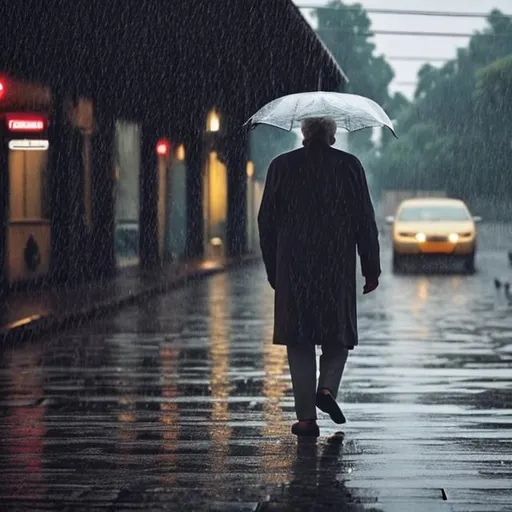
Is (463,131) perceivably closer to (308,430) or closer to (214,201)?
(214,201)

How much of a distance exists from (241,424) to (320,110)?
1.81 m

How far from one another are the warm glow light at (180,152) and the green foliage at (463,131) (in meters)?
35.4

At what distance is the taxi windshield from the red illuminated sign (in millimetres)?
13793

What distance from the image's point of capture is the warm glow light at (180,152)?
3754cm

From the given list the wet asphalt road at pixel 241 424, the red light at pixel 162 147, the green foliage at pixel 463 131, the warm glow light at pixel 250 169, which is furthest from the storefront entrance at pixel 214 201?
the green foliage at pixel 463 131

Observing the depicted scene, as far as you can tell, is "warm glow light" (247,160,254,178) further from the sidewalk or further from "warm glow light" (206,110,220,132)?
the sidewalk

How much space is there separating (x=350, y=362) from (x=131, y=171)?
64.2ft

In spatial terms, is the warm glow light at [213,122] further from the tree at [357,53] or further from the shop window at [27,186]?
the tree at [357,53]

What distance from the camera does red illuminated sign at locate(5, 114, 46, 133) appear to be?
21078mm

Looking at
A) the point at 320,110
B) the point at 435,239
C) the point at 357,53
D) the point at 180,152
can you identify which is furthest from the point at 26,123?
the point at 357,53

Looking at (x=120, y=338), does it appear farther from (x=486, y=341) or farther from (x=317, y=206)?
(x=317, y=206)

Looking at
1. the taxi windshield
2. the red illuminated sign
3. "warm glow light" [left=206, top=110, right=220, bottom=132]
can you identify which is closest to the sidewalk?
the red illuminated sign

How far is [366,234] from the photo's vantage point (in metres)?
8.05

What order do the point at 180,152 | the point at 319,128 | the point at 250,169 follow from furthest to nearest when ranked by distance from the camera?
the point at 250,169, the point at 180,152, the point at 319,128
